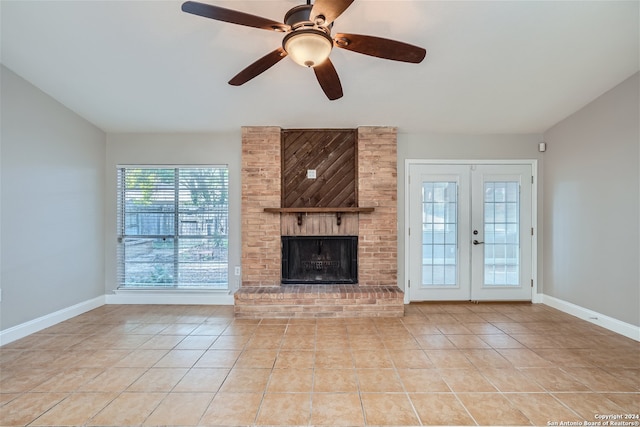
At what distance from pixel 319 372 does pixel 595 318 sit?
338cm

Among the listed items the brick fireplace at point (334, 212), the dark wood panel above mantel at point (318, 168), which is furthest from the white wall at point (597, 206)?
the dark wood panel above mantel at point (318, 168)

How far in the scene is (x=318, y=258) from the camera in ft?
13.5

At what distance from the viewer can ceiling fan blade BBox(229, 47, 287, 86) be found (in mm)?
2029

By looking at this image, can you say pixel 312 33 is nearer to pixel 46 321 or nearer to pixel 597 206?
pixel 597 206

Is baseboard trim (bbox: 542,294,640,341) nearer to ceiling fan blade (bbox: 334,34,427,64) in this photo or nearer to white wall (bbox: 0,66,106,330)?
ceiling fan blade (bbox: 334,34,427,64)

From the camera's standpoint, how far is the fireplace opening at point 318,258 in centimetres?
409

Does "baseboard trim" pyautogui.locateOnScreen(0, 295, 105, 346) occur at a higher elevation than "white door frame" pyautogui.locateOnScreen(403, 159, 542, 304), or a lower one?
lower

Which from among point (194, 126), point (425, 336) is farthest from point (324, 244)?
point (194, 126)

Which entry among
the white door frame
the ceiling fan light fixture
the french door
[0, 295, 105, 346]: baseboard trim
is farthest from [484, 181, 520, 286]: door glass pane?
[0, 295, 105, 346]: baseboard trim

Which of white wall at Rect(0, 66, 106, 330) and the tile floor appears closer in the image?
the tile floor

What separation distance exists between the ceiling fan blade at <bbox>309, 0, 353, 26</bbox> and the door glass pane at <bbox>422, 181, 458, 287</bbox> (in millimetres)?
3074

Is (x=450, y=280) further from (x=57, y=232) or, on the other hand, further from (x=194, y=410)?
(x=57, y=232)

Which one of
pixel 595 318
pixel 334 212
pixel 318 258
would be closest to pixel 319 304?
pixel 318 258

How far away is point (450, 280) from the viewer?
14.0 feet
